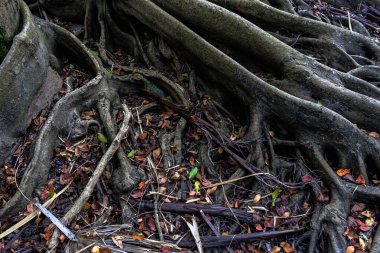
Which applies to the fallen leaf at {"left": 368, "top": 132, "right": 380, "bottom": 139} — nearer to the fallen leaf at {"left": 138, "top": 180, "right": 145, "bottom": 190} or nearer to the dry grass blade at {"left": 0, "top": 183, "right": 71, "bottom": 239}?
the fallen leaf at {"left": 138, "top": 180, "right": 145, "bottom": 190}

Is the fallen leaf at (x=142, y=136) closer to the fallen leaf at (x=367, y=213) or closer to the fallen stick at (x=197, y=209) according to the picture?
the fallen stick at (x=197, y=209)

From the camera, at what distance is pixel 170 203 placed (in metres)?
3.67

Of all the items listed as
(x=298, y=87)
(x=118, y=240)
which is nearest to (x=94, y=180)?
(x=118, y=240)

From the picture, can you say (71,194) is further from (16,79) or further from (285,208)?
(285,208)

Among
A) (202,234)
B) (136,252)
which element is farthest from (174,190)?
(136,252)

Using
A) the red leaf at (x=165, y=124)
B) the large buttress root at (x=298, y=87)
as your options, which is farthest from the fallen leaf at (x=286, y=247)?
the red leaf at (x=165, y=124)

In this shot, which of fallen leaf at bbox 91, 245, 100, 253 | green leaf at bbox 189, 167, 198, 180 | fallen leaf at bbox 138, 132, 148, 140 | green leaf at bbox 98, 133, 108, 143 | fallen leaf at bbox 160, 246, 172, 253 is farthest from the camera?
fallen leaf at bbox 138, 132, 148, 140

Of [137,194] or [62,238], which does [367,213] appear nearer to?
[137,194]

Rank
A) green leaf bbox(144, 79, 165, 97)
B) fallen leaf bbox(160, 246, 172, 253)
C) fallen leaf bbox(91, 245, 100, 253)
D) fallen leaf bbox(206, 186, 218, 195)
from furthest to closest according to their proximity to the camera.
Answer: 1. green leaf bbox(144, 79, 165, 97)
2. fallen leaf bbox(206, 186, 218, 195)
3. fallen leaf bbox(160, 246, 172, 253)
4. fallen leaf bbox(91, 245, 100, 253)

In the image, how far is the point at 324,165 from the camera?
12.8 feet

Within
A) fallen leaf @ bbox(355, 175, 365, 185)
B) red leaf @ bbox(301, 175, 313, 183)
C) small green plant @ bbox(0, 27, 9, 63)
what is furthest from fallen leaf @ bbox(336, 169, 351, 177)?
small green plant @ bbox(0, 27, 9, 63)

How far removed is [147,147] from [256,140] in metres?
1.35

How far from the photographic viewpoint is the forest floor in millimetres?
3354

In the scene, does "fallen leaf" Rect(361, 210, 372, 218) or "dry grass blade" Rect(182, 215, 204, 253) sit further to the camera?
"fallen leaf" Rect(361, 210, 372, 218)
